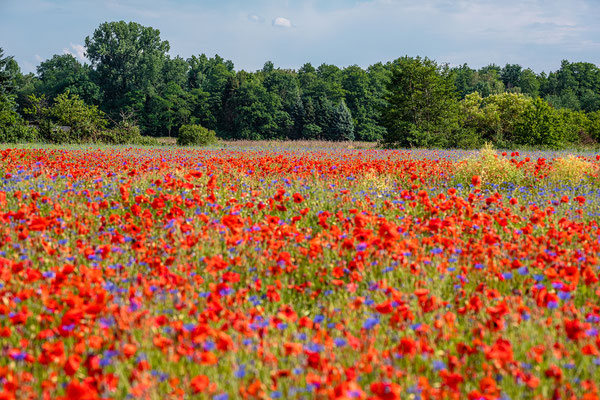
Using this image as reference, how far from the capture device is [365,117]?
74500 mm

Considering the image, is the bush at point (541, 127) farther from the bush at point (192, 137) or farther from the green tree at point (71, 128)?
the green tree at point (71, 128)

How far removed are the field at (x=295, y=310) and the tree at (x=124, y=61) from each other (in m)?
72.7

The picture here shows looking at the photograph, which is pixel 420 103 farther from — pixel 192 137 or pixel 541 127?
pixel 192 137

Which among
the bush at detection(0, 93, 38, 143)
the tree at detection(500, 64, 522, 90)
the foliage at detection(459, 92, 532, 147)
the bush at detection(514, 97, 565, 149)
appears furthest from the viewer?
the tree at detection(500, 64, 522, 90)

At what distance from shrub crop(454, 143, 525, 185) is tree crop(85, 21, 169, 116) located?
69.0 m

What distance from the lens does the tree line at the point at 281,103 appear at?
34375 mm

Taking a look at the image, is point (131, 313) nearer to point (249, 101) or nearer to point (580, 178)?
point (580, 178)

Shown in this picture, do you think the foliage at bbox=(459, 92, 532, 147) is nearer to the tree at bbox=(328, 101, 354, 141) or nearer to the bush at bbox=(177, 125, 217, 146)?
the tree at bbox=(328, 101, 354, 141)

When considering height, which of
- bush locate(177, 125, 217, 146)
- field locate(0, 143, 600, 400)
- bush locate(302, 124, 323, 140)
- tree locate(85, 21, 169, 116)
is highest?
tree locate(85, 21, 169, 116)

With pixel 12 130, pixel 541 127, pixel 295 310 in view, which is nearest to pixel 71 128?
pixel 12 130

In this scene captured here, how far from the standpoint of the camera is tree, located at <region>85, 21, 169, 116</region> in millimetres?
75875

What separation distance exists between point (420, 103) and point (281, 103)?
124 feet

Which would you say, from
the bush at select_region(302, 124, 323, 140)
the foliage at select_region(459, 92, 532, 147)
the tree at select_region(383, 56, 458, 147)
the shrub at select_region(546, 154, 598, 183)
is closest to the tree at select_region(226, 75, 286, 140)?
the bush at select_region(302, 124, 323, 140)

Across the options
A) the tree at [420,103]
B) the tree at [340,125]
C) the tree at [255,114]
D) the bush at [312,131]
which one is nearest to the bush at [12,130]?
the tree at [420,103]
